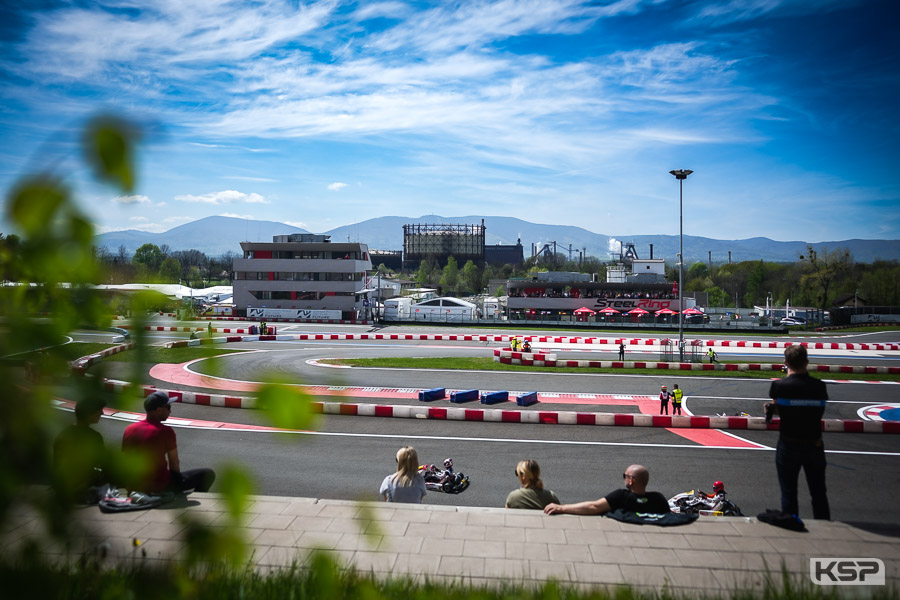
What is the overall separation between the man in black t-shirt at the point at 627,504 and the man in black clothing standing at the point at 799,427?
1.49 m

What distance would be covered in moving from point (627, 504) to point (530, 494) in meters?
1.28

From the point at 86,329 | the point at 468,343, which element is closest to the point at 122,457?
the point at 86,329

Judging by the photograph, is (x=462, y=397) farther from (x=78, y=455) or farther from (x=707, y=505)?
(x=78, y=455)

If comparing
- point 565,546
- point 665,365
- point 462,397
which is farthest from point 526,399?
point 665,365

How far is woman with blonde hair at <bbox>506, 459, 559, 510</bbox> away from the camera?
7.50 metres

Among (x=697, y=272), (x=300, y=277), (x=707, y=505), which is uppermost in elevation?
(x=697, y=272)

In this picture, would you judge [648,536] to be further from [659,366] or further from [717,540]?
[659,366]

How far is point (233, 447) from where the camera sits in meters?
13.0

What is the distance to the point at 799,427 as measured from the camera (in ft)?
21.7

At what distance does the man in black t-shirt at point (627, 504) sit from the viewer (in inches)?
277

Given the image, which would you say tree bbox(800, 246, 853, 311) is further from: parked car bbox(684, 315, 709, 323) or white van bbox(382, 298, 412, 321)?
white van bbox(382, 298, 412, 321)

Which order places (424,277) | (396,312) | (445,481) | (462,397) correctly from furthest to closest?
(424,277) < (396,312) < (462,397) < (445,481)

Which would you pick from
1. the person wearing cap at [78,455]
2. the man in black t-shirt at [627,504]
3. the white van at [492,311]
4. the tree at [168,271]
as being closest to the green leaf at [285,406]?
the person wearing cap at [78,455]

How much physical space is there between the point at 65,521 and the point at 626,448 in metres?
14.1
